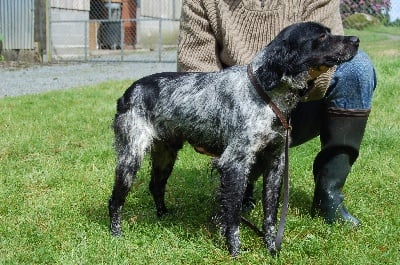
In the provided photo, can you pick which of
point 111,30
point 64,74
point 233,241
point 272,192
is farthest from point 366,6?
point 233,241

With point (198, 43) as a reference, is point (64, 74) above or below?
below

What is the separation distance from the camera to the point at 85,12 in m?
17.5

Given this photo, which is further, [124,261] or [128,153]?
[128,153]

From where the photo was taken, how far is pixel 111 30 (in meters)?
18.8

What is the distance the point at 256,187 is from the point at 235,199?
1449 millimetres

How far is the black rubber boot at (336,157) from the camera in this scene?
4047 millimetres

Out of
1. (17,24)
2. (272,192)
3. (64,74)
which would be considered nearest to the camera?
(272,192)

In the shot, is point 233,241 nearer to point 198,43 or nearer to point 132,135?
point 132,135

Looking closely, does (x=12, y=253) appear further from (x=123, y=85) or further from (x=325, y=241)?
(x=123, y=85)

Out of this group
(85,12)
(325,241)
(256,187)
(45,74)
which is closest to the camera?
(325,241)

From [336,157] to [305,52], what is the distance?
3.51ft

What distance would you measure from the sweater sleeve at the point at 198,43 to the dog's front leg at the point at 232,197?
94 centimetres

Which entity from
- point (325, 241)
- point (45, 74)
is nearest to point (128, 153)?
point (325, 241)

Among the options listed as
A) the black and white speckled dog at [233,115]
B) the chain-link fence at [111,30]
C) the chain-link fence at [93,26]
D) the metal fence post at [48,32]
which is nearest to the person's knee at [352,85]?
the black and white speckled dog at [233,115]
